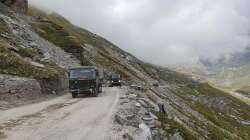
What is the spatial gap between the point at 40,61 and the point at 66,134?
1517 inches

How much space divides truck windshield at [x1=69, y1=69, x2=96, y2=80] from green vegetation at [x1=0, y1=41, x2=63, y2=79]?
3275 mm

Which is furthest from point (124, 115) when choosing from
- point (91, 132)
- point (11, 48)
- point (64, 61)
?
point (64, 61)

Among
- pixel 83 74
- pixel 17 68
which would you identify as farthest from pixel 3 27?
pixel 83 74

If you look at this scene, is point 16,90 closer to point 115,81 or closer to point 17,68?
point 17,68

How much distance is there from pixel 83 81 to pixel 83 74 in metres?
0.88

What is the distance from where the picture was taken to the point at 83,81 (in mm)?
45094

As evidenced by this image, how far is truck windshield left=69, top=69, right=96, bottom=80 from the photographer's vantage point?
45.1 meters

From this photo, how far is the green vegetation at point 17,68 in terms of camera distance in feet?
135

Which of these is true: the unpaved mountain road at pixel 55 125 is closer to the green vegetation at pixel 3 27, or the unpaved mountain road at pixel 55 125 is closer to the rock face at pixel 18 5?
the green vegetation at pixel 3 27

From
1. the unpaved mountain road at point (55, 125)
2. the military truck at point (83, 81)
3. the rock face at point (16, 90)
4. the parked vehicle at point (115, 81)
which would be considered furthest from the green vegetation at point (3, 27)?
the unpaved mountain road at point (55, 125)

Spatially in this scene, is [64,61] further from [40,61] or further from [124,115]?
[124,115]

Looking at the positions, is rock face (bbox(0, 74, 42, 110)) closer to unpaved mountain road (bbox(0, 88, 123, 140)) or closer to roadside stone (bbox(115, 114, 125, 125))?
unpaved mountain road (bbox(0, 88, 123, 140))

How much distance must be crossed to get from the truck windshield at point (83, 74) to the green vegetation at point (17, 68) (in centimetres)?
327

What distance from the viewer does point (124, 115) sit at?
24250 millimetres
